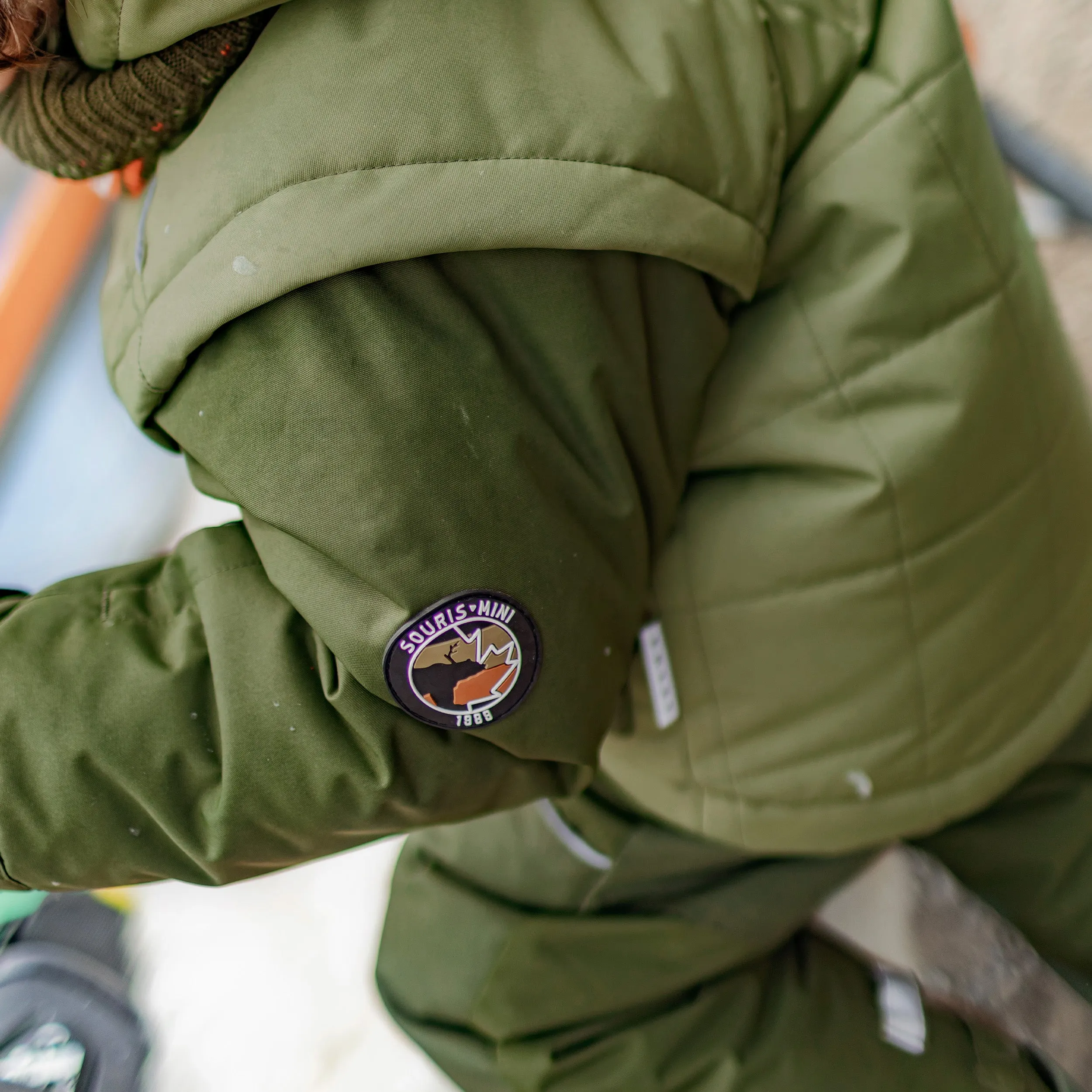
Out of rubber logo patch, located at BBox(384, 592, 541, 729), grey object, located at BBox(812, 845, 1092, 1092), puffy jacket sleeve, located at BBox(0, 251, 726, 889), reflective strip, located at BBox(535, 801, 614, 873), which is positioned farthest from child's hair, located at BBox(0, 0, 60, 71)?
grey object, located at BBox(812, 845, 1092, 1092)

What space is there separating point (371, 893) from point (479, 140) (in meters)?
0.85

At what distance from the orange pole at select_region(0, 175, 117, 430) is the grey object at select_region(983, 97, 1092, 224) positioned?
2.87 feet

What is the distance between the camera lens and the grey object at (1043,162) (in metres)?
0.90

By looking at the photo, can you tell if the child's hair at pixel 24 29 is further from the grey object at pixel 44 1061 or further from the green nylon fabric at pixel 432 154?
the grey object at pixel 44 1061

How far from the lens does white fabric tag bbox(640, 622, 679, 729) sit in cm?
56

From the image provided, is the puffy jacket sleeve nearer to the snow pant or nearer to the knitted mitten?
the knitted mitten

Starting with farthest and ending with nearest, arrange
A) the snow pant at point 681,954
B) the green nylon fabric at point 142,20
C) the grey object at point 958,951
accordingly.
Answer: the grey object at point 958,951
the snow pant at point 681,954
the green nylon fabric at point 142,20

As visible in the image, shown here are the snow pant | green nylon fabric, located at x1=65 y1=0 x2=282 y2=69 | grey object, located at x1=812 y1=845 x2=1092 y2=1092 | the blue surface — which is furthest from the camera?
the blue surface

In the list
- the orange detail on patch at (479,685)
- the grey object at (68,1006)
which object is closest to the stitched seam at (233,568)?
the orange detail on patch at (479,685)

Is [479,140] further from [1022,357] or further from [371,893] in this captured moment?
[371,893]

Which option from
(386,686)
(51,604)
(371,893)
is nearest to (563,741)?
(386,686)

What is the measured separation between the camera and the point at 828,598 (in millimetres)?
547

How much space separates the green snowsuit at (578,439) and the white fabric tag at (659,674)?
12 mm

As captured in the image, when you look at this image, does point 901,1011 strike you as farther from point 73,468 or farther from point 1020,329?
point 73,468
